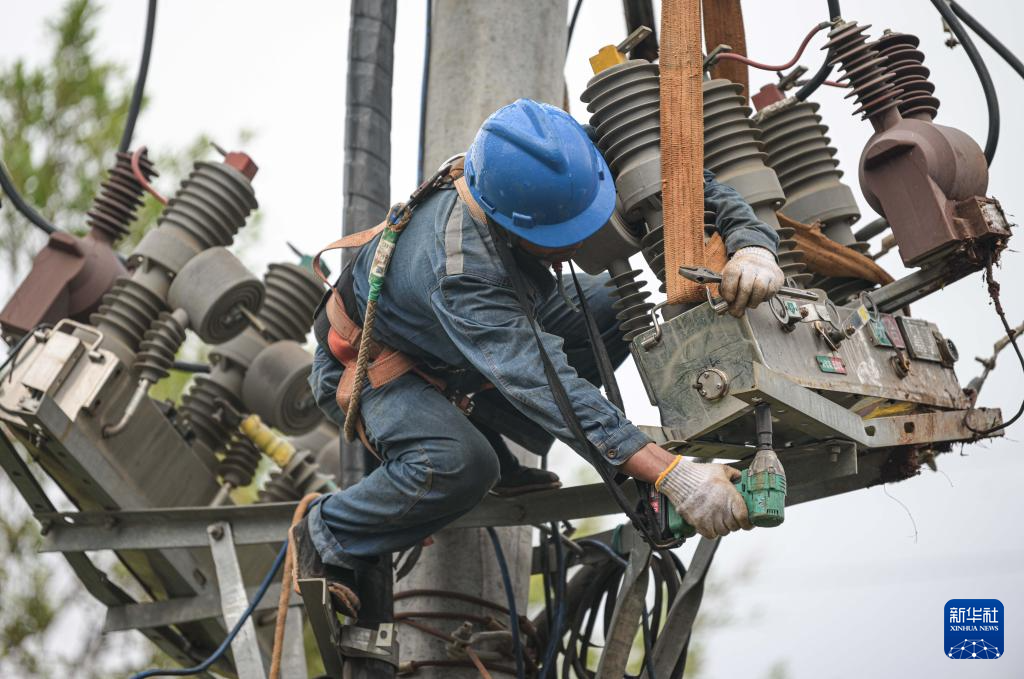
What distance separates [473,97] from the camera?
4379mm

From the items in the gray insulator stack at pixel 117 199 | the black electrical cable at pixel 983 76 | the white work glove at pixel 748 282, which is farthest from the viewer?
the gray insulator stack at pixel 117 199

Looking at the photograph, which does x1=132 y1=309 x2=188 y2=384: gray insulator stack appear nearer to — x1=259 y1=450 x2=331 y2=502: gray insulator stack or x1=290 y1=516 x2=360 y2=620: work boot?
x1=259 y1=450 x2=331 y2=502: gray insulator stack

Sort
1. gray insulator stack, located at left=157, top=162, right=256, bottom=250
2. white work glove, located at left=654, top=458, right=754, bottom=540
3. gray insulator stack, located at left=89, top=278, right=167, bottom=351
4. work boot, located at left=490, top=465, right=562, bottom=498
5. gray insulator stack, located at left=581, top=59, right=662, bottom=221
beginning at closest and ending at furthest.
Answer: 1. white work glove, located at left=654, top=458, right=754, bottom=540
2. gray insulator stack, located at left=581, top=59, right=662, bottom=221
3. work boot, located at left=490, top=465, right=562, bottom=498
4. gray insulator stack, located at left=89, top=278, right=167, bottom=351
5. gray insulator stack, located at left=157, top=162, right=256, bottom=250

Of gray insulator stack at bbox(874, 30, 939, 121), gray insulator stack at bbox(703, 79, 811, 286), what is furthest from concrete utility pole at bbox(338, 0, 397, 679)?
gray insulator stack at bbox(874, 30, 939, 121)

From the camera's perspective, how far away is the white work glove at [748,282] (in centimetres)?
297

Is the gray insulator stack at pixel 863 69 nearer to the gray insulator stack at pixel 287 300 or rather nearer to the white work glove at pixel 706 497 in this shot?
the white work glove at pixel 706 497

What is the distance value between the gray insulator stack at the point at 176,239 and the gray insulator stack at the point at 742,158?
2.34 m

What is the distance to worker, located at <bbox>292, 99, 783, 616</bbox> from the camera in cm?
297

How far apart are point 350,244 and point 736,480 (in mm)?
1438

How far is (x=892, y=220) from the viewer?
11.2 feet

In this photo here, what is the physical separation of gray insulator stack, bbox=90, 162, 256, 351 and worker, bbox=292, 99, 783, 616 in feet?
4.92

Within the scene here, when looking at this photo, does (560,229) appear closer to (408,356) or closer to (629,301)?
(629,301)

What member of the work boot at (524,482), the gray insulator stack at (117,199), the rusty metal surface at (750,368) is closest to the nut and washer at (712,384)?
the rusty metal surface at (750,368)

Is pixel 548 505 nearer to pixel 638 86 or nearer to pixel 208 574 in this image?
pixel 638 86
